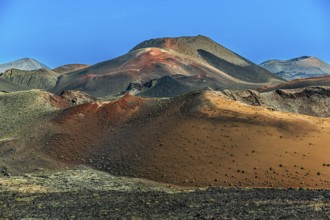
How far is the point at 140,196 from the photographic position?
112 ft

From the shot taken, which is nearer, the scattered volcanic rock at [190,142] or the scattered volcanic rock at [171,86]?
the scattered volcanic rock at [190,142]

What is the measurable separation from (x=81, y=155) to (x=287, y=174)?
838 inches

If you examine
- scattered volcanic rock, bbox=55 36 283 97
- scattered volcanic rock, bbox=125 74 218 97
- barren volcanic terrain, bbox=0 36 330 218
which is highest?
scattered volcanic rock, bbox=55 36 283 97

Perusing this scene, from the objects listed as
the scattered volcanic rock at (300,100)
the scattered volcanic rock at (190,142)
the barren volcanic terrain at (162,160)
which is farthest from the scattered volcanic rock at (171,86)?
the scattered volcanic rock at (190,142)

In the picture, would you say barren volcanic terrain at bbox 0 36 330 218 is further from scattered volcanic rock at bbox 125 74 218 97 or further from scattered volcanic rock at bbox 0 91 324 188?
scattered volcanic rock at bbox 125 74 218 97

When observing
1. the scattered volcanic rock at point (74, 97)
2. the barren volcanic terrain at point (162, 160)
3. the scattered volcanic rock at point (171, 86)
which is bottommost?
the barren volcanic terrain at point (162, 160)

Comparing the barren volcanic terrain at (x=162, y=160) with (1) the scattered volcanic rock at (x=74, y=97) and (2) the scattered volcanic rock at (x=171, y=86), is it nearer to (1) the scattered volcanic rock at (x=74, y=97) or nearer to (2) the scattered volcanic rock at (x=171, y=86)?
(1) the scattered volcanic rock at (x=74, y=97)

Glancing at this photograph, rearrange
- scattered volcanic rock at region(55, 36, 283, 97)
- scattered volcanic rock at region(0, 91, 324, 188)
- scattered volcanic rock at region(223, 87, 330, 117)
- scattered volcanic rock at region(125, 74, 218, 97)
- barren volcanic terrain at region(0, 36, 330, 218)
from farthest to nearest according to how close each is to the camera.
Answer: scattered volcanic rock at region(55, 36, 283, 97) → scattered volcanic rock at region(125, 74, 218, 97) → scattered volcanic rock at region(223, 87, 330, 117) → scattered volcanic rock at region(0, 91, 324, 188) → barren volcanic terrain at region(0, 36, 330, 218)

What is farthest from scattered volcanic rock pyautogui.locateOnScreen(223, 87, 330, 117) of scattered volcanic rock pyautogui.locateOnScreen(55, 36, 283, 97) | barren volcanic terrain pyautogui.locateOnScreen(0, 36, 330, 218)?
scattered volcanic rock pyautogui.locateOnScreen(55, 36, 283, 97)

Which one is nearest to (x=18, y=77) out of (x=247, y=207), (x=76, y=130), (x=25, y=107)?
(x=25, y=107)

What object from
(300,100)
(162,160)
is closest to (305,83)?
(300,100)

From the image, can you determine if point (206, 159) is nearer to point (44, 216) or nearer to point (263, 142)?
point (263, 142)

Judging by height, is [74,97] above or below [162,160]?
above

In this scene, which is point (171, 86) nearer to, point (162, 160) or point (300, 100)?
point (300, 100)
